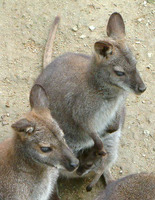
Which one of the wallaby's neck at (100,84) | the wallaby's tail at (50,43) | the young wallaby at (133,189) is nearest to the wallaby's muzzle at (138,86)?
the wallaby's neck at (100,84)

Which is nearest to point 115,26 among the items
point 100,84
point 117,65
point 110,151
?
point 117,65

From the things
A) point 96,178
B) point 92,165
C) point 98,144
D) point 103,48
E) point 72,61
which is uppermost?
point 103,48

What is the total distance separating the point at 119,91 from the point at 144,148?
4.35ft

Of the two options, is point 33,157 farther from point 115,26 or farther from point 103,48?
point 115,26

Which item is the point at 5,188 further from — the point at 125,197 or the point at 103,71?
the point at 103,71

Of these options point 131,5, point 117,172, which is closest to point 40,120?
point 117,172

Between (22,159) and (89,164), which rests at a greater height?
(22,159)

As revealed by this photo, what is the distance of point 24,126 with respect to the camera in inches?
150

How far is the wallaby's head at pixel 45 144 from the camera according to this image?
3.95 metres

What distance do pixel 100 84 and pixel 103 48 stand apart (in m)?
0.42

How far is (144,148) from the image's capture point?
5.69 m

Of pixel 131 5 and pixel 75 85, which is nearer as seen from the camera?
pixel 75 85

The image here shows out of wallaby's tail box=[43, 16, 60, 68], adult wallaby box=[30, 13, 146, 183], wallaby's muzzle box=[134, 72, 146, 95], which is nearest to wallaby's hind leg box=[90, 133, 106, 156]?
adult wallaby box=[30, 13, 146, 183]

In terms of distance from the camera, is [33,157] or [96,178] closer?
[33,157]
